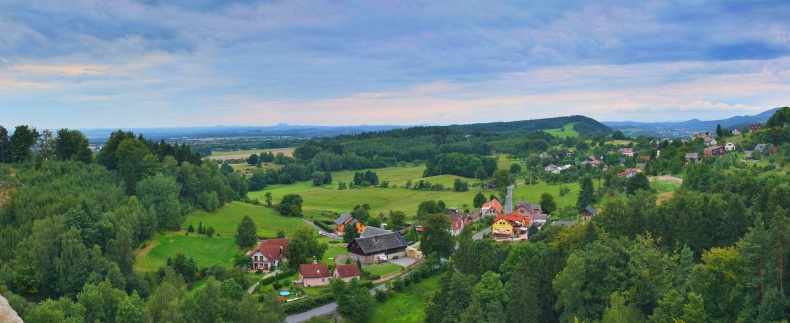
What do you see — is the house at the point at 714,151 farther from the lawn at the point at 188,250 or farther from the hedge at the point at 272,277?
the lawn at the point at 188,250

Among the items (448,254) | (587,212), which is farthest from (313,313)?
(587,212)

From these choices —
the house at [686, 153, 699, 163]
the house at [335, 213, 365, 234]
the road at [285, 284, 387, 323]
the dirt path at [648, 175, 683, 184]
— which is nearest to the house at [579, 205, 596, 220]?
the dirt path at [648, 175, 683, 184]

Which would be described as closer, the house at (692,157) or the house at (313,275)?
the house at (313,275)

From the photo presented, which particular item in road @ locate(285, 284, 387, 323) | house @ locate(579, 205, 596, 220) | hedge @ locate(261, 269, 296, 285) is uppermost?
house @ locate(579, 205, 596, 220)

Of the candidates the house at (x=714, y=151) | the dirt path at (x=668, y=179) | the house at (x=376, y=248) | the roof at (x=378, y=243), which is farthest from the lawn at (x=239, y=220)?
the house at (x=714, y=151)

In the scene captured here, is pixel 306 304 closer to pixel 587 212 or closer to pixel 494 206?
pixel 587 212

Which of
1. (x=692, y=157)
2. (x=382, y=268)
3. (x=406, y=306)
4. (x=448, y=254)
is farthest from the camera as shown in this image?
(x=692, y=157)

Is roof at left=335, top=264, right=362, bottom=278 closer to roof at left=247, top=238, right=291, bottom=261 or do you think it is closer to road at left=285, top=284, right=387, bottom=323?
road at left=285, top=284, right=387, bottom=323
